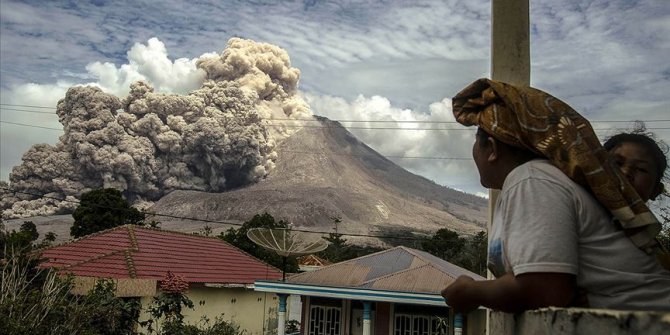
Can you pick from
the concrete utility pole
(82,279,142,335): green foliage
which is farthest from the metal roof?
the concrete utility pole

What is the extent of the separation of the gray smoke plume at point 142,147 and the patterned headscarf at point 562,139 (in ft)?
311

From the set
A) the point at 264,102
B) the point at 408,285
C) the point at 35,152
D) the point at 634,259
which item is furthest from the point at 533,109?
the point at 264,102

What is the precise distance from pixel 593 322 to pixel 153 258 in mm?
16023

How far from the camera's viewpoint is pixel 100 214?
38875 millimetres

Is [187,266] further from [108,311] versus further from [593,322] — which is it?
[593,322]

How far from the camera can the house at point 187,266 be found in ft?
46.3

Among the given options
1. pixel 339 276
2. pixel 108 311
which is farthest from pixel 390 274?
pixel 108 311

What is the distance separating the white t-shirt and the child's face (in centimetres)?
42

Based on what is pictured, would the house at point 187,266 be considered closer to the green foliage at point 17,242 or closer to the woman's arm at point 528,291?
the green foliage at point 17,242

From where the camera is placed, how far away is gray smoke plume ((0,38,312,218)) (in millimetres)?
92750

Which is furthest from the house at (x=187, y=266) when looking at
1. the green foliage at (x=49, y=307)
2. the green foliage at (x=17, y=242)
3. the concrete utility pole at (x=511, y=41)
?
the concrete utility pole at (x=511, y=41)

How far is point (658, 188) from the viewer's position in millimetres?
1481

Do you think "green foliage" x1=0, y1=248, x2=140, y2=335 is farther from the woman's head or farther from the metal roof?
the woman's head

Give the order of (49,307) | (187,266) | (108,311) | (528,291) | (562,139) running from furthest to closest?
(187,266)
(108,311)
(49,307)
(562,139)
(528,291)
